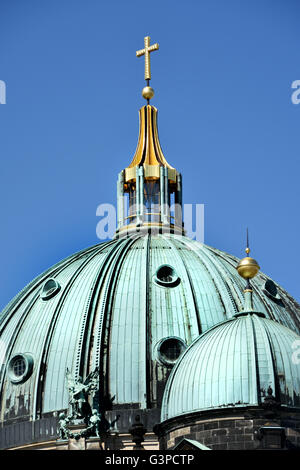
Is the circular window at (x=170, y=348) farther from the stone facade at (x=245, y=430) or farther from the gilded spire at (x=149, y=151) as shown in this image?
the gilded spire at (x=149, y=151)

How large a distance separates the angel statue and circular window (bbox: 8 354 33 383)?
4055 millimetres

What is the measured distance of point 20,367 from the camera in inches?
3366

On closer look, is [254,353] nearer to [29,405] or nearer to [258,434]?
[258,434]

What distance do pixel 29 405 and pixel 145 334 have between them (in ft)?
23.2

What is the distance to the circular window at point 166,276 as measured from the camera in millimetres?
87125

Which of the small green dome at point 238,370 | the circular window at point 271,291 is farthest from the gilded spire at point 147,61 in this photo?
the small green dome at point 238,370

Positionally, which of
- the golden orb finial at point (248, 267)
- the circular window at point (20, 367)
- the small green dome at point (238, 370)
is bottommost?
the small green dome at point (238, 370)

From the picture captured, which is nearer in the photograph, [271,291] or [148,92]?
[271,291]

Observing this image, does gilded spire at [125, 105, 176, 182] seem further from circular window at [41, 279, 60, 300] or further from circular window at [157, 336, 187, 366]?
circular window at [157, 336, 187, 366]

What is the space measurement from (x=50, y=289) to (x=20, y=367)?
539 cm

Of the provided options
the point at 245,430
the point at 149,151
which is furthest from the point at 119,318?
the point at 149,151

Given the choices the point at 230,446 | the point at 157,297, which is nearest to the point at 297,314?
the point at 157,297

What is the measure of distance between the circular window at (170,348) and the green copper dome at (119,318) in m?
0.05

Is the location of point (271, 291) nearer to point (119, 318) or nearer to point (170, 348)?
point (170, 348)
